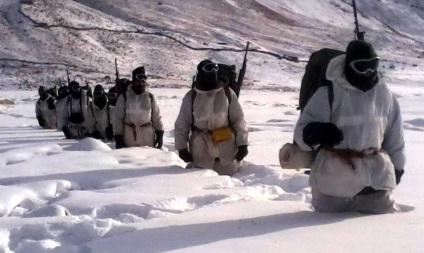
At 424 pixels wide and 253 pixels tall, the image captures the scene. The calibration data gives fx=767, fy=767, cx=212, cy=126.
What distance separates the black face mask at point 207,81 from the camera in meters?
7.05

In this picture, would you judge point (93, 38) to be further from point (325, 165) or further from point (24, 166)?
point (325, 165)

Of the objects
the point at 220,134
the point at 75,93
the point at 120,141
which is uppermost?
the point at 220,134

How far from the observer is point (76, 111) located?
13.1m

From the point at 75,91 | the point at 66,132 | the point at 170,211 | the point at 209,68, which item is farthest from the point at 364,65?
the point at 75,91

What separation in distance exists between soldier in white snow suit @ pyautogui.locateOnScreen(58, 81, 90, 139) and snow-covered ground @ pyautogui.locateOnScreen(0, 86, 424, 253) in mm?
4554

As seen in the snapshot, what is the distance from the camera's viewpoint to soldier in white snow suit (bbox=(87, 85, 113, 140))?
1291 centimetres

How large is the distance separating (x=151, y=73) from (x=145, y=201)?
132 feet

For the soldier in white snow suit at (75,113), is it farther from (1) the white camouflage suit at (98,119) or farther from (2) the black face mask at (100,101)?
(2) the black face mask at (100,101)

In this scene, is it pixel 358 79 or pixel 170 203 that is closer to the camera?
pixel 358 79

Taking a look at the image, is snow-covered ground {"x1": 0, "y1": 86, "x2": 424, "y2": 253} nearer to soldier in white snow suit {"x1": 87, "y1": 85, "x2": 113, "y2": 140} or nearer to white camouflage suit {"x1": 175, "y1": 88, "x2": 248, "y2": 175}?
white camouflage suit {"x1": 175, "y1": 88, "x2": 248, "y2": 175}

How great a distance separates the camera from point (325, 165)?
457cm

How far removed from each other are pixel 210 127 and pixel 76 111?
6318mm

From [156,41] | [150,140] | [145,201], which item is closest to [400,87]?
[156,41]

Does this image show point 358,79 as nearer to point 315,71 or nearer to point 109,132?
point 315,71
